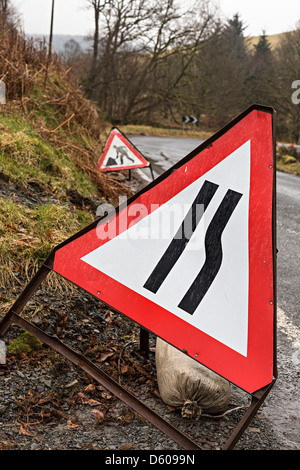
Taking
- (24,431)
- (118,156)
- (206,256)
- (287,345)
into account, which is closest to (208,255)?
(206,256)

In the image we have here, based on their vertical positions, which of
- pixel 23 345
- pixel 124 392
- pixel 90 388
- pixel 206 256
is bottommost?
pixel 90 388

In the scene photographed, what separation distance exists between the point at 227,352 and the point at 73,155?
568 centimetres

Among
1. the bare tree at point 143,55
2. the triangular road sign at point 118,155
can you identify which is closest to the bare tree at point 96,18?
the bare tree at point 143,55

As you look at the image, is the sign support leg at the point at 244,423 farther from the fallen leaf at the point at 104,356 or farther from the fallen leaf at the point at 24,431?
the fallen leaf at the point at 104,356

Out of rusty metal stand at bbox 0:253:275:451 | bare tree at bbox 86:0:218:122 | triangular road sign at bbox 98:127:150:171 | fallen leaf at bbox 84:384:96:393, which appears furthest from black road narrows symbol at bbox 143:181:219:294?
bare tree at bbox 86:0:218:122

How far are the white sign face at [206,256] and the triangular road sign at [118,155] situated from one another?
5454 mm

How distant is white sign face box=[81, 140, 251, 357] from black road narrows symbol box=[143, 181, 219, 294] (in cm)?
1

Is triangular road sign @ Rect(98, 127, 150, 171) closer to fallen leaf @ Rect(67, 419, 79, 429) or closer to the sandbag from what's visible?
the sandbag

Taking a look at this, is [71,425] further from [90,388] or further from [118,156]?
[118,156]

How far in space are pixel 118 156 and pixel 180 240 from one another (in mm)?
5697

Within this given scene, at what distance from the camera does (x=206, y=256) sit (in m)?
2.22

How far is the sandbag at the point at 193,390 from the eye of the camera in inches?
97.9

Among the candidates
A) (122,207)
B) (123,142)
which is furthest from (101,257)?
→ (123,142)
